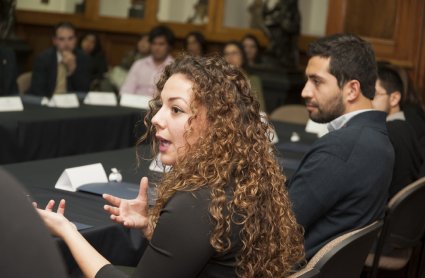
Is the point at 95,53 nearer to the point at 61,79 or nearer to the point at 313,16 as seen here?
the point at 61,79

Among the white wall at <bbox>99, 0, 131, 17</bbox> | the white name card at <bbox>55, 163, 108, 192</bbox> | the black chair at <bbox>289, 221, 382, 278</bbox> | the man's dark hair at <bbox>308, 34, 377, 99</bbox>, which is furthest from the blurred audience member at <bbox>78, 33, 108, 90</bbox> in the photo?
the black chair at <bbox>289, 221, 382, 278</bbox>

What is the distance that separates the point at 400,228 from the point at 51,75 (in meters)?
4.43

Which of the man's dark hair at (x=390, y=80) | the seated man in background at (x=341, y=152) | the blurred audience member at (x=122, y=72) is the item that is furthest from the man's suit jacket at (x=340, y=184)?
the blurred audience member at (x=122, y=72)

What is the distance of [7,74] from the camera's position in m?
6.88

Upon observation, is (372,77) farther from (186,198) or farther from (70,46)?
(70,46)

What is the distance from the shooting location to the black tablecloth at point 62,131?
4.83 metres

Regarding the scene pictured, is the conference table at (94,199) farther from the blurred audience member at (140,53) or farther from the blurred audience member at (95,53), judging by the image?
the blurred audience member at (95,53)

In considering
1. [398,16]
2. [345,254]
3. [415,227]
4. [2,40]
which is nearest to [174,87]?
[345,254]

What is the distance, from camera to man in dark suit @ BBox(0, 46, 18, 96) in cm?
680

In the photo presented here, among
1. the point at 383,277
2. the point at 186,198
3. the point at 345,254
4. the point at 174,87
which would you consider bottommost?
the point at 383,277

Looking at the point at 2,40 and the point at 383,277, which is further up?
the point at 2,40

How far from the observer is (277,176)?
1988 millimetres

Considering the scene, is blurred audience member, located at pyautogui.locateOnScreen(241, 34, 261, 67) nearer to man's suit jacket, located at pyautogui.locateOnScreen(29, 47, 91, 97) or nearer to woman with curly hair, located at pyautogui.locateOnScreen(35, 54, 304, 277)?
man's suit jacket, located at pyautogui.locateOnScreen(29, 47, 91, 97)

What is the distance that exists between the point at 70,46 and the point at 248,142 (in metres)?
5.87
